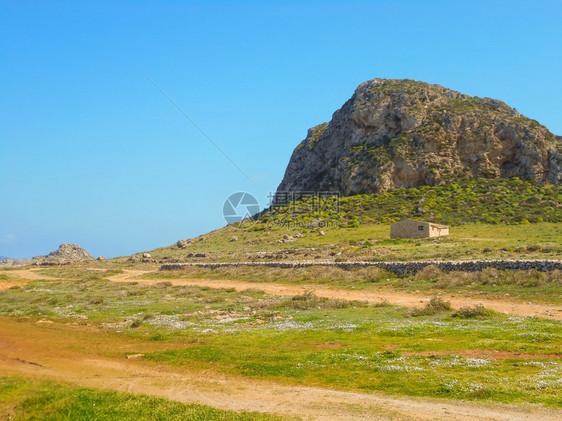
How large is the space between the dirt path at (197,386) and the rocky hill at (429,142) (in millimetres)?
75887

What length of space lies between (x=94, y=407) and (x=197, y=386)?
9.67 ft

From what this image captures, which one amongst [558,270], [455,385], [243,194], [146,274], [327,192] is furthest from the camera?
[243,194]

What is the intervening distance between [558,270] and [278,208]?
7724 cm

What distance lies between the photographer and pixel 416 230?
5566 centimetres

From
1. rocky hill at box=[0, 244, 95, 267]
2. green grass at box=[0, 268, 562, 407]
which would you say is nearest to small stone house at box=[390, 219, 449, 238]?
green grass at box=[0, 268, 562, 407]

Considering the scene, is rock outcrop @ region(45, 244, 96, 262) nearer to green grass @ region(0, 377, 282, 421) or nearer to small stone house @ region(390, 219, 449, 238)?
small stone house @ region(390, 219, 449, 238)

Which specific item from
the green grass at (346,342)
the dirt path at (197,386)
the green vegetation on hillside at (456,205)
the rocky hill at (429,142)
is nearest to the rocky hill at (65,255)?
the green vegetation on hillside at (456,205)

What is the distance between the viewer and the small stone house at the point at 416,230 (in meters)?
55.2

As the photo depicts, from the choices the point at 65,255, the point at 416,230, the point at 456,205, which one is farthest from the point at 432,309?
the point at 65,255

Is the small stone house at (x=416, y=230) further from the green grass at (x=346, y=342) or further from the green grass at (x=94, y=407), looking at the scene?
the green grass at (x=94, y=407)

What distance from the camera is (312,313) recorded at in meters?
23.2

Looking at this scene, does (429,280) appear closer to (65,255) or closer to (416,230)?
(416,230)

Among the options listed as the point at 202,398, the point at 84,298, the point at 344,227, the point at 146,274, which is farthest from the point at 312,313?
the point at 344,227

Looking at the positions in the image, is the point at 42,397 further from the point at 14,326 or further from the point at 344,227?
the point at 344,227
